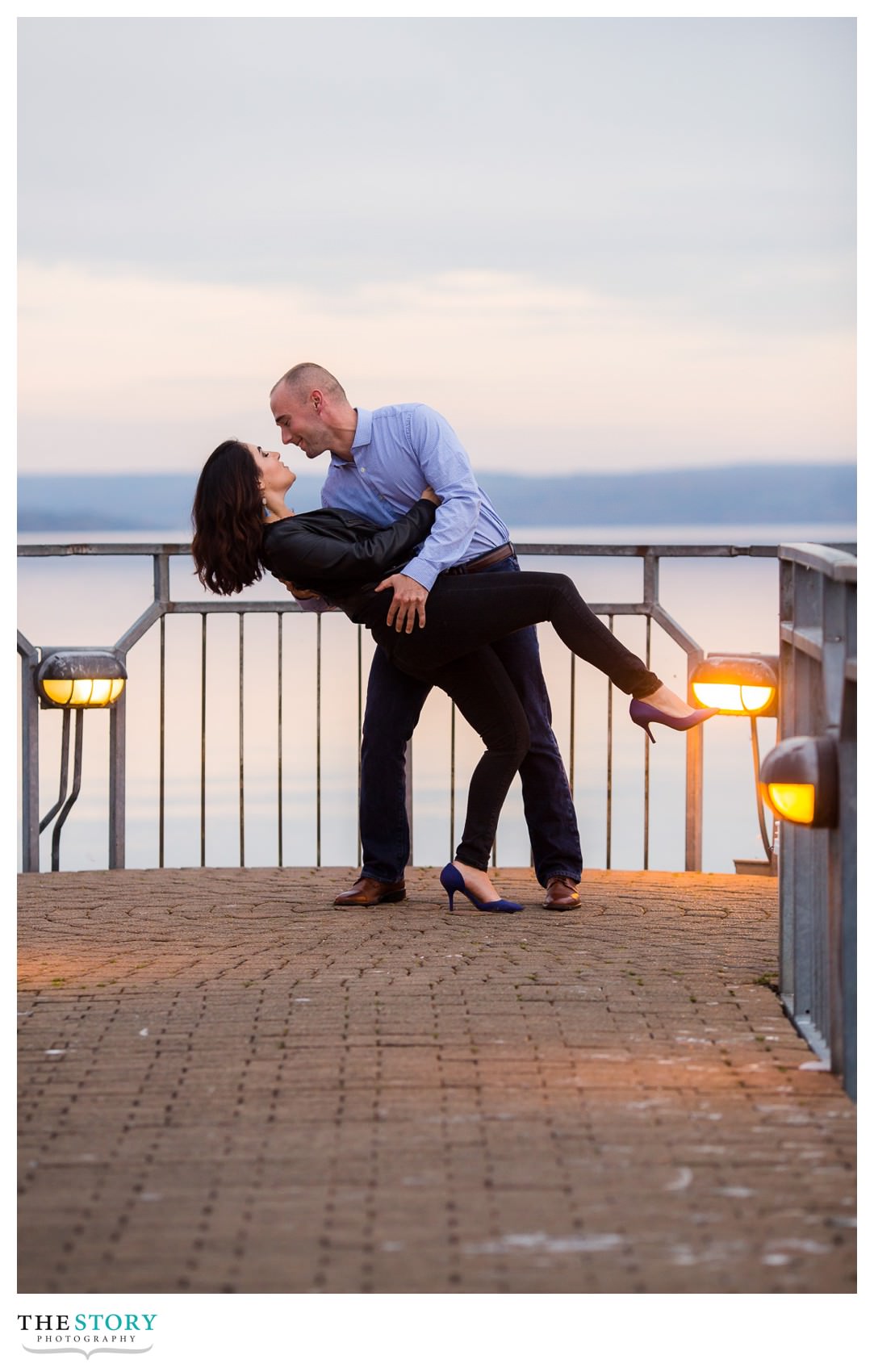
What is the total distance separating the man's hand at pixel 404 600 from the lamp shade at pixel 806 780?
184 cm

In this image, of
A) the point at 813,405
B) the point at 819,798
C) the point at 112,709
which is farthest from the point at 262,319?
the point at 819,798

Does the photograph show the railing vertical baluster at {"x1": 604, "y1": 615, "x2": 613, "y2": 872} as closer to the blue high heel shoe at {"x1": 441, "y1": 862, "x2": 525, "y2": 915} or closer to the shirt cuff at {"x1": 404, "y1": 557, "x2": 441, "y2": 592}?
the blue high heel shoe at {"x1": 441, "y1": 862, "x2": 525, "y2": 915}

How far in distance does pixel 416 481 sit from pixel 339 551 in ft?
1.54

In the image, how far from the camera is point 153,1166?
2.70m

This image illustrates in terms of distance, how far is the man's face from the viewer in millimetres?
5117

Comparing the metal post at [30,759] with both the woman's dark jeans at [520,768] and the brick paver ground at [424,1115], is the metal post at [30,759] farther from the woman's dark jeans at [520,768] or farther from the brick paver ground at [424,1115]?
the woman's dark jeans at [520,768]

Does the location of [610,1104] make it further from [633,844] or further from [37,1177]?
[633,844]

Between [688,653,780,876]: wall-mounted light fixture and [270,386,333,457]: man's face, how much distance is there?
1.76 meters

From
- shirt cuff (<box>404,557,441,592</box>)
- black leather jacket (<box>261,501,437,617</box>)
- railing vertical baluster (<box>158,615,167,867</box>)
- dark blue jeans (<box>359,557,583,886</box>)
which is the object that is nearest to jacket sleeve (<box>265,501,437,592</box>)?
A: black leather jacket (<box>261,501,437,617</box>)

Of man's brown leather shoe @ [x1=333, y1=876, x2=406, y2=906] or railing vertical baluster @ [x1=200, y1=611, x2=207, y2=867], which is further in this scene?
railing vertical baluster @ [x1=200, y1=611, x2=207, y2=867]

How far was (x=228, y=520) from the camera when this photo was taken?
16.1 feet

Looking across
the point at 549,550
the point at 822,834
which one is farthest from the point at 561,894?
the point at 822,834
